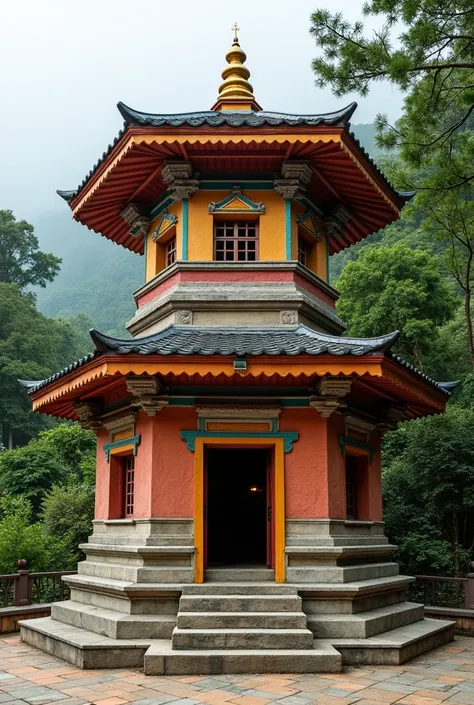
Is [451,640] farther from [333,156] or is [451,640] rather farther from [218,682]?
[333,156]

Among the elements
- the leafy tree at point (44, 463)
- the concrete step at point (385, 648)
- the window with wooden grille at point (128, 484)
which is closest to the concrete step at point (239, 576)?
the concrete step at point (385, 648)

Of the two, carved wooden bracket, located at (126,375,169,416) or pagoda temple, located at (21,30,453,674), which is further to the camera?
carved wooden bracket, located at (126,375,169,416)

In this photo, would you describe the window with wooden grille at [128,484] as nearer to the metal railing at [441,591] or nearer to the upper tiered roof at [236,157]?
the upper tiered roof at [236,157]

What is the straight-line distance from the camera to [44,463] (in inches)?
902

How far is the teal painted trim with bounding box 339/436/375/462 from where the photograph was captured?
8.87 m

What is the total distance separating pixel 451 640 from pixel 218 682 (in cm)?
425

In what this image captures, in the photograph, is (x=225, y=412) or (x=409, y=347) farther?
(x=409, y=347)

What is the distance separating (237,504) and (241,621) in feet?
18.7

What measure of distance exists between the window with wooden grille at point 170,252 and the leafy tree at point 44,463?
43.5 feet

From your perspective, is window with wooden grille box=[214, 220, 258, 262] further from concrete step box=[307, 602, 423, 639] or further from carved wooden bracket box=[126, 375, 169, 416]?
concrete step box=[307, 602, 423, 639]

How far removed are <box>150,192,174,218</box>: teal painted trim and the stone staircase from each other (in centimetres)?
550

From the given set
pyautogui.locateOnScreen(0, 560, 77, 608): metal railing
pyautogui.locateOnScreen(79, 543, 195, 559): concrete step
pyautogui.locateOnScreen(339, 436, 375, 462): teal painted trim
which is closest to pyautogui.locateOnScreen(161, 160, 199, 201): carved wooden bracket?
pyautogui.locateOnScreen(339, 436, 375, 462): teal painted trim

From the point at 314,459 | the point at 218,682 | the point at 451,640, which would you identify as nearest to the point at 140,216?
the point at 314,459

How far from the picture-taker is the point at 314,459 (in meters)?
8.42
